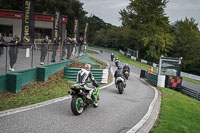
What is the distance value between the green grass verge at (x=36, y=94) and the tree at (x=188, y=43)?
51.5 meters

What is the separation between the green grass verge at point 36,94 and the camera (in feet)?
27.5

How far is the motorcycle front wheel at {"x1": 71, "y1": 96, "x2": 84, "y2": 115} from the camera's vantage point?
24.9ft

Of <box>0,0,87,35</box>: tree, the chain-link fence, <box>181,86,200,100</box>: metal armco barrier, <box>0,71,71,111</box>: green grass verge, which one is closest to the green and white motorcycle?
<box>0,71,71,111</box>: green grass verge

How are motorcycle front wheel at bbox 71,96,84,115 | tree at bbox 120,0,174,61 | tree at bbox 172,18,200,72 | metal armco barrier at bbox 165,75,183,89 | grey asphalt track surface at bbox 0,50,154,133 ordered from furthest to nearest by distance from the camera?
tree at bbox 172,18,200,72 < tree at bbox 120,0,174,61 < metal armco barrier at bbox 165,75,183,89 < motorcycle front wheel at bbox 71,96,84,115 < grey asphalt track surface at bbox 0,50,154,133

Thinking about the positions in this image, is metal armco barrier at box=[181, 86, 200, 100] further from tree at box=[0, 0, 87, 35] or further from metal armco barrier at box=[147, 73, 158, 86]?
tree at box=[0, 0, 87, 35]

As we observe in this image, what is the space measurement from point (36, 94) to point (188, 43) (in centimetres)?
5586

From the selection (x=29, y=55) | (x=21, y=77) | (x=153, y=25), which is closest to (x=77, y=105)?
(x=21, y=77)

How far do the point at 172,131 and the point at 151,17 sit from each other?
47845 mm

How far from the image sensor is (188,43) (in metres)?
58.6

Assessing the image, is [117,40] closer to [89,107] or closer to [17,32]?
[17,32]

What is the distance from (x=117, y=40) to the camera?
76.1 metres

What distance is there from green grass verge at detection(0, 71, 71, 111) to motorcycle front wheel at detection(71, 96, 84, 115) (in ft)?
6.93

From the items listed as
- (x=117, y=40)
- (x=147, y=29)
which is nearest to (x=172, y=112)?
(x=147, y=29)

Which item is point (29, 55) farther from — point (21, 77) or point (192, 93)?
point (192, 93)
